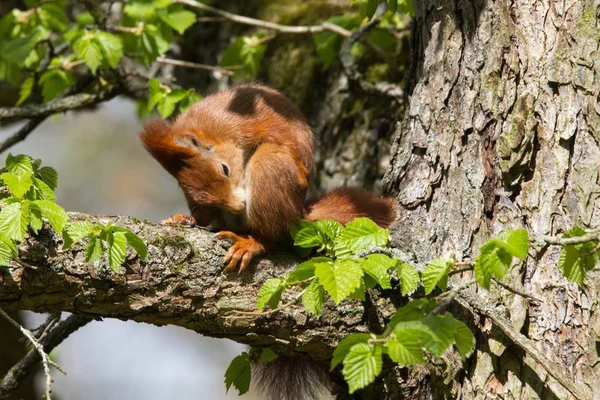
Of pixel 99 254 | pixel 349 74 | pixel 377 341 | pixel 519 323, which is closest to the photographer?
pixel 377 341

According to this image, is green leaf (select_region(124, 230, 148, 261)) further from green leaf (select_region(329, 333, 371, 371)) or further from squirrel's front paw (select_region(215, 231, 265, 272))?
green leaf (select_region(329, 333, 371, 371))

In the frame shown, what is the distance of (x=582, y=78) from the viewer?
230 centimetres

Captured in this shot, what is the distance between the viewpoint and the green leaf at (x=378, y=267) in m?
1.96

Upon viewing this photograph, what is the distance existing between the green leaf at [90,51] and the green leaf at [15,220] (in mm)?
1358

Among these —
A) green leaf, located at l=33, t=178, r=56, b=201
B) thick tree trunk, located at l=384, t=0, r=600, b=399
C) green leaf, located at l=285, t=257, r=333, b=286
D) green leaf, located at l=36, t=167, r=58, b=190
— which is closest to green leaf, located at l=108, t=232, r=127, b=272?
green leaf, located at l=33, t=178, r=56, b=201

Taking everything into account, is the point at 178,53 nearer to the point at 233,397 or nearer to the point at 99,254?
the point at 99,254

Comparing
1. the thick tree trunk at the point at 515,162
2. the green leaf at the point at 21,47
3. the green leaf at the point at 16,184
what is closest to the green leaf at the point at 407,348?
the thick tree trunk at the point at 515,162

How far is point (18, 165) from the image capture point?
2125 millimetres

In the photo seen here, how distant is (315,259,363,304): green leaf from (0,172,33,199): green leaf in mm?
778

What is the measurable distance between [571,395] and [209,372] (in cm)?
804

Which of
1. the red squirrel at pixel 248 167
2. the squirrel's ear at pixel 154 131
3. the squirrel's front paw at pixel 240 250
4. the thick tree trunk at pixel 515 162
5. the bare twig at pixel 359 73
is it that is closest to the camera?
the thick tree trunk at pixel 515 162

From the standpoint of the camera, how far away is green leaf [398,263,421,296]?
1976 mm

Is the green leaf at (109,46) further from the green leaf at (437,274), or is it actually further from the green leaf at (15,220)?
the green leaf at (437,274)

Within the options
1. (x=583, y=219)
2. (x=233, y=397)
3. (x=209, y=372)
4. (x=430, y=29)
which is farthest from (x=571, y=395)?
(x=209, y=372)
